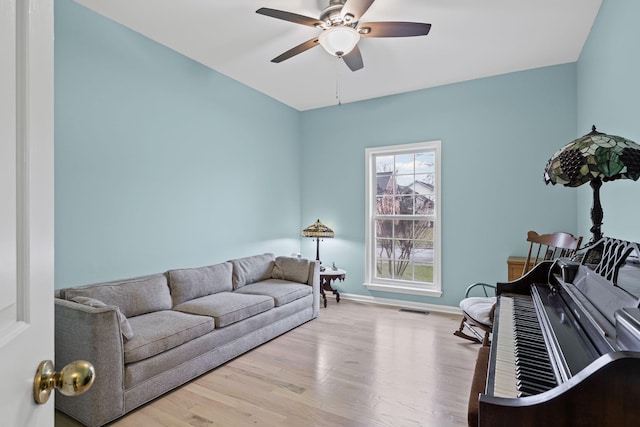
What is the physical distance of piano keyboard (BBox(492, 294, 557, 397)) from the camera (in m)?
0.86

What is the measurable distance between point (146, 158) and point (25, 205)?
9.45ft

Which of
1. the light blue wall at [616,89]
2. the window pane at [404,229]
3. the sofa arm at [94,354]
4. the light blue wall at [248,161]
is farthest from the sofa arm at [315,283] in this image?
the light blue wall at [616,89]

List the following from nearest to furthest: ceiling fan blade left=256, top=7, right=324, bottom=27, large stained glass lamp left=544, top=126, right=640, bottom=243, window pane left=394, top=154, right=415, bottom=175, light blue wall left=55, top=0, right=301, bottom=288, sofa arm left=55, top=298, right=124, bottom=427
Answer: large stained glass lamp left=544, top=126, right=640, bottom=243 → sofa arm left=55, top=298, right=124, bottom=427 → ceiling fan blade left=256, top=7, right=324, bottom=27 → light blue wall left=55, top=0, right=301, bottom=288 → window pane left=394, top=154, right=415, bottom=175

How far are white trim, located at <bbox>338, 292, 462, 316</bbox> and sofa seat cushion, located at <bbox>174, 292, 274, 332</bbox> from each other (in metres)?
1.86

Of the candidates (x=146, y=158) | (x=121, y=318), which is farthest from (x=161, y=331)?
(x=146, y=158)

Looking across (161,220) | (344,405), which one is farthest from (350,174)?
(344,405)

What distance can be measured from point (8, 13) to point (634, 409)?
4.20 ft

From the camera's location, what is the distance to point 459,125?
4230 millimetres

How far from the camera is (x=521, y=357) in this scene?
1038 mm

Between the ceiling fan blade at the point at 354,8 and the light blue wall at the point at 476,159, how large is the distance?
2356mm

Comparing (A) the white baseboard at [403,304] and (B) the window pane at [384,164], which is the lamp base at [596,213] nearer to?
(A) the white baseboard at [403,304]

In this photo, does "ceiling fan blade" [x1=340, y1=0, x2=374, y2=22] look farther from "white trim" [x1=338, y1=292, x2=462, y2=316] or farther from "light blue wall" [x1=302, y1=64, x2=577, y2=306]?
"white trim" [x1=338, y1=292, x2=462, y2=316]

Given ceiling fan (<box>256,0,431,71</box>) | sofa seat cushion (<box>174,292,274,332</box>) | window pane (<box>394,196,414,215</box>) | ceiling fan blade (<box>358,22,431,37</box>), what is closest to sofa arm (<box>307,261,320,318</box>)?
sofa seat cushion (<box>174,292,274,332</box>)

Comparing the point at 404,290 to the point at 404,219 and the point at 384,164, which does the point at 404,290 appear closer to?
the point at 404,219
